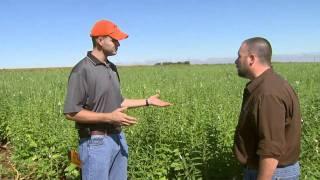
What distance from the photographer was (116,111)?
4449 mm

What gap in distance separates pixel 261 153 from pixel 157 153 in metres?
2.86

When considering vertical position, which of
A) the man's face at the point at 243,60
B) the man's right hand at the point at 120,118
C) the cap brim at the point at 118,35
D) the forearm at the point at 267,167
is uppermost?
the cap brim at the point at 118,35

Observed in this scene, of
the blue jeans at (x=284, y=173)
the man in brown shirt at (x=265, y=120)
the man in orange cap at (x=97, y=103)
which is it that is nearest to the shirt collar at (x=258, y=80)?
the man in brown shirt at (x=265, y=120)

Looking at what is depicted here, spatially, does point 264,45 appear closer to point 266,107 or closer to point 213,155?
point 266,107

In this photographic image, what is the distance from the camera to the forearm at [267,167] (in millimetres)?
3529

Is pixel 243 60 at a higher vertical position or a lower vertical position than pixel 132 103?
higher

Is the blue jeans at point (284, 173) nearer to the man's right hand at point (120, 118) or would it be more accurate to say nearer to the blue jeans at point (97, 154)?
the man's right hand at point (120, 118)

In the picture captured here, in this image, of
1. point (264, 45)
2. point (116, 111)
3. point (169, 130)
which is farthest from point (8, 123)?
point (264, 45)

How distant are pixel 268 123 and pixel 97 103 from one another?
5.96 feet

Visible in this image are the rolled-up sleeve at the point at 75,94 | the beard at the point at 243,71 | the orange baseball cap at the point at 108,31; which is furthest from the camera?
the orange baseball cap at the point at 108,31

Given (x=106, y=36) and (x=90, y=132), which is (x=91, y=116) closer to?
(x=90, y=132)

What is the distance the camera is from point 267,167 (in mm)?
3537

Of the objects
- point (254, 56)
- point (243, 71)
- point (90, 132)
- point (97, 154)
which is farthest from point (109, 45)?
point (254, 56)

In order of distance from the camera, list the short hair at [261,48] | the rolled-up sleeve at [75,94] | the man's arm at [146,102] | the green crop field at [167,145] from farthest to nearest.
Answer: the green crop field at [167,145]
the man's arm at [146,102]
the rolled-up sleeve at [75,94]
the short hair at [261,48]
